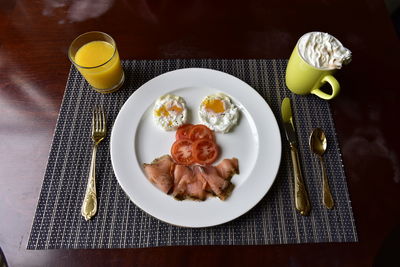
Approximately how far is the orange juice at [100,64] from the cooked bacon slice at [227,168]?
2.20ft

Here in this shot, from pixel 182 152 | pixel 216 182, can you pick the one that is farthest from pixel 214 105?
pixel 216 182

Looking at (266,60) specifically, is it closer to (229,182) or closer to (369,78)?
(369,78)

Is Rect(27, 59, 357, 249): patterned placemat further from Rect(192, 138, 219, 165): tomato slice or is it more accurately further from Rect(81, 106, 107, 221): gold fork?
Rect(192, 138, 219, 165): tomato slice

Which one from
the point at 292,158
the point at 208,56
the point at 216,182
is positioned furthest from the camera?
the point at 208,56

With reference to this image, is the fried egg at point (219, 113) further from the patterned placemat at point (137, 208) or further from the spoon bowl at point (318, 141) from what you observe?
the spoon bowl at point (318, 141)

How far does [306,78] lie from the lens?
4.15ft

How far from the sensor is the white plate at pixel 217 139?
1.08 m

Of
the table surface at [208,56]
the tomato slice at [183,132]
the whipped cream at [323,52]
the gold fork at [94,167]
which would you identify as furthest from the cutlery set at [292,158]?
the tomato slice at [183,132]

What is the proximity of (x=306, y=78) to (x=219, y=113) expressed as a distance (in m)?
0.44

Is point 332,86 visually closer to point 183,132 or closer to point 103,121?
point 183,132

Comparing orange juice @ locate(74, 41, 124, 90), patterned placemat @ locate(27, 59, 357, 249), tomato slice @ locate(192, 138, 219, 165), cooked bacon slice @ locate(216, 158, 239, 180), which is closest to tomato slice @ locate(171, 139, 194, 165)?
tomato slice @ locate(192, 138, 219, 165)

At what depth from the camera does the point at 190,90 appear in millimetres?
1371

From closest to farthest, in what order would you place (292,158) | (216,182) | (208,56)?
(216,182) → (292,158) → (208,56)

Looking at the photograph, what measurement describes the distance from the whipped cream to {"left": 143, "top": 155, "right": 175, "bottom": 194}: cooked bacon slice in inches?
30.3
